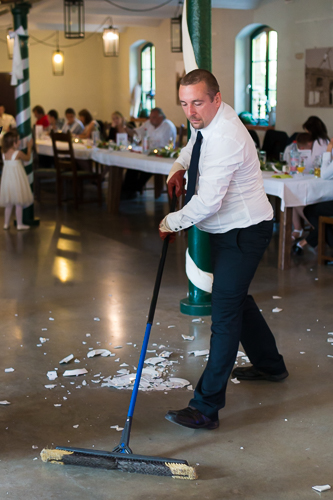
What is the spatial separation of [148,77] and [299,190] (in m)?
11.1

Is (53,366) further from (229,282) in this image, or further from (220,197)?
(220,197)

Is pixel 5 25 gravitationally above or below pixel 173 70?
above

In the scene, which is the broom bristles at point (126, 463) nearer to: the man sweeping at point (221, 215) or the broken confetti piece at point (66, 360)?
the man sweeping at point (221, 215)

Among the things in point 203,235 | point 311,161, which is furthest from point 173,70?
point 203,235

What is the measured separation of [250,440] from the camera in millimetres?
2828

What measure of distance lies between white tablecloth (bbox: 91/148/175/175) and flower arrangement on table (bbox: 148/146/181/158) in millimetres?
106

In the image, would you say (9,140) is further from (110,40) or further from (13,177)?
(110,40)

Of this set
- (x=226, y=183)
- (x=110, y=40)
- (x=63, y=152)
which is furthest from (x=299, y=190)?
(x=110, y=40)

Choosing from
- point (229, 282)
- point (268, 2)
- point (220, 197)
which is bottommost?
point (229, 282)

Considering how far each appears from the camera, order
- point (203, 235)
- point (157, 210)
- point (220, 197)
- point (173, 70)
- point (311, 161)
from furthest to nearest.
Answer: point (173, 70) < point (157, 210) < point (311, 161) < point (203, 235) < point (220, 197)

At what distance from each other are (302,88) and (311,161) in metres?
4.20

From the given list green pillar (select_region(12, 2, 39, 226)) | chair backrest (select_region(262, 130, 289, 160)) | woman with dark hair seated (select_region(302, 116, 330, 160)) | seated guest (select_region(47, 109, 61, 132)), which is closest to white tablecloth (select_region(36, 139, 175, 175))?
green pillar (select_region(12, 2, 39, 226))

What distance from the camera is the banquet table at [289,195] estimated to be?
5.66 m

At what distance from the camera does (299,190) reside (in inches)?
225
